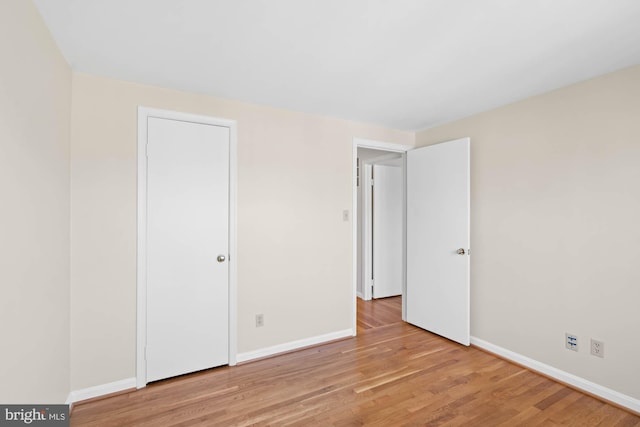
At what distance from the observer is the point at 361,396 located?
7.11 ft

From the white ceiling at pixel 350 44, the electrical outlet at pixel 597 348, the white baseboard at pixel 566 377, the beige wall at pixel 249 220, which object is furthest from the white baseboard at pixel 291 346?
the white ceiling at pixel 350 44

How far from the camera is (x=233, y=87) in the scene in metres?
2.41

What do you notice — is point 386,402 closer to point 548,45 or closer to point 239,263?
point 239,263

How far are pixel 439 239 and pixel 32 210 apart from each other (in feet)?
10.6

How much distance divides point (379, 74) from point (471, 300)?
94.0 inches

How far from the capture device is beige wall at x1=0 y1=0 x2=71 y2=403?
1.18 m

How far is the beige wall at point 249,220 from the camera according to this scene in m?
2.12

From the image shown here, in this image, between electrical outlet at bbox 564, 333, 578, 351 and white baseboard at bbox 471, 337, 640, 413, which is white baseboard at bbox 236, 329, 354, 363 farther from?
electrical outlet at bbox 564, 333, 578, 351

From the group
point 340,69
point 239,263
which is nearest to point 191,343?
point 239,263

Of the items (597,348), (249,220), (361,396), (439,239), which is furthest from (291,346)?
(597,348)

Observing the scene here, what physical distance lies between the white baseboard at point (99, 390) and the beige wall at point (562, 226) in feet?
10.2

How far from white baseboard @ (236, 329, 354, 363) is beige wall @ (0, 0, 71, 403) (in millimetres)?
1270

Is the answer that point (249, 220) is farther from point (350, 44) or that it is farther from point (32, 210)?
point (350, 44)

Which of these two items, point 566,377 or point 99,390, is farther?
point 566,377
